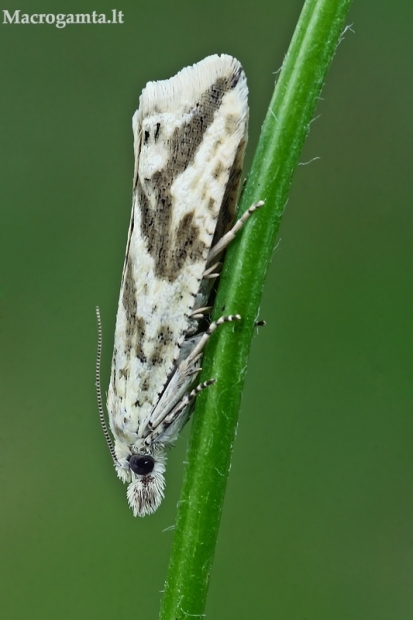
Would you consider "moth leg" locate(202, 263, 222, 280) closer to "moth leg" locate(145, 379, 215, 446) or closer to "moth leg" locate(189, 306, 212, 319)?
"moth leg" locate(189, 306, 212, 319)

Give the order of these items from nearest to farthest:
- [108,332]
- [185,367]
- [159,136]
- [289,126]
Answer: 1. [289,126]
2. [185,367]
3. [159,136]
4. [108,332]

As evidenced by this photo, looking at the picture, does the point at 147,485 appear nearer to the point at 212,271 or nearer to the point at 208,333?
the point at 212,271

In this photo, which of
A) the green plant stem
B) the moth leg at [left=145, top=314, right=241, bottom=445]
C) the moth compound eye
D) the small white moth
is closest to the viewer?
the green plant stem

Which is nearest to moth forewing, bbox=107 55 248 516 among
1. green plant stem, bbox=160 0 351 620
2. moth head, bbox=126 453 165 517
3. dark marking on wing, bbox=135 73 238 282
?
dark marking on wing, bbox=135 73 238 282

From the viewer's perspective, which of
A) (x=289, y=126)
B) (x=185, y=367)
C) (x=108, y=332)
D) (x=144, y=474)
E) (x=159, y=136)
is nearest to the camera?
(x=289, y=126)

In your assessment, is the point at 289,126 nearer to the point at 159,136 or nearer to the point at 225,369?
the point at 225,369

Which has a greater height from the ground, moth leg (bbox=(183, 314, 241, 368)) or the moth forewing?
the moth forewing

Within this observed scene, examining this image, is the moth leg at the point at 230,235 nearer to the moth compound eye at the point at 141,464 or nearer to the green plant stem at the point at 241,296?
the green plant stem at the point at 241,296

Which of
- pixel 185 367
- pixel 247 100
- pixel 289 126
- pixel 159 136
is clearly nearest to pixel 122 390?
pixel 185 367
